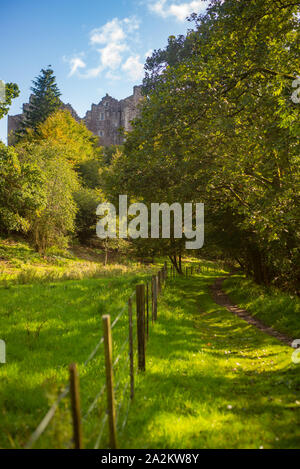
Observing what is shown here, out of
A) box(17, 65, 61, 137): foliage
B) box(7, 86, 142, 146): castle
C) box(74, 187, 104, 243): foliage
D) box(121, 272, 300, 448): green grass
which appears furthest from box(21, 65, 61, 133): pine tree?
box(121, 272, 300, 448): green grass

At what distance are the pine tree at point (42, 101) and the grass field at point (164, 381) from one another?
5363cm

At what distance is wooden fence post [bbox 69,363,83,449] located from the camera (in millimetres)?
2713

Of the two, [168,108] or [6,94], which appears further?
[6,94]

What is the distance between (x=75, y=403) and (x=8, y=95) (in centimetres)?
2410

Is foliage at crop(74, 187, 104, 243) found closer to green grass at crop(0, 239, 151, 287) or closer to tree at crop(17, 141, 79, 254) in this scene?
green grass at crop(0, 239, 151, 287)

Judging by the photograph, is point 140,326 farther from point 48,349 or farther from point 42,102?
point 42,102

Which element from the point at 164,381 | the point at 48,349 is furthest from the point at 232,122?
the point at 48,349

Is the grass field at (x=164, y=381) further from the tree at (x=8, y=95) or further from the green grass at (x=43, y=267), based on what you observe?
the tree at (x=8, y=95)

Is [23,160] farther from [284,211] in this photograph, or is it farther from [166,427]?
[166,427]

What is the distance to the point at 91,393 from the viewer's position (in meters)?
5.66

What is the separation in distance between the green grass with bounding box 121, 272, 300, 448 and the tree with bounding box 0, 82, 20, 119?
19.6 m

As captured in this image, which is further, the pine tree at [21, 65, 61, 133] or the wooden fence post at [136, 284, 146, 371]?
the pine tree at [21, 65, 61, 133]

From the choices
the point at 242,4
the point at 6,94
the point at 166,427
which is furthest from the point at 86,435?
the point at 6,94

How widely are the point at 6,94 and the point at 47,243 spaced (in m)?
17.4
